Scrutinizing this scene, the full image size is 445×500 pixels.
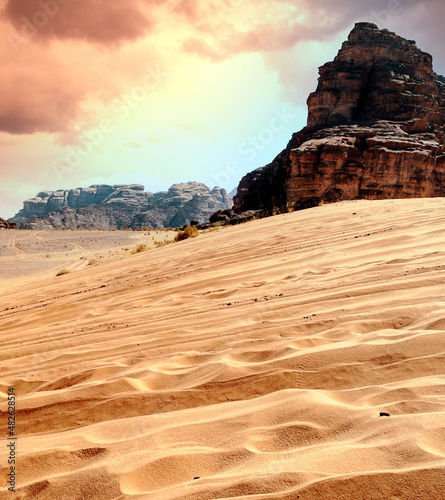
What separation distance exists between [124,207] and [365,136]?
80.6m

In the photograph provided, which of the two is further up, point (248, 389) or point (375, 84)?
point (375, 84)

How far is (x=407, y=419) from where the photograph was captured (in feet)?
4.45

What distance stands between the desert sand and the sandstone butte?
21.0 m

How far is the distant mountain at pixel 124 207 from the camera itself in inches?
3231

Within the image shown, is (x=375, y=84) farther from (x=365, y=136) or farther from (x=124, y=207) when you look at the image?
(x=124, y=207)

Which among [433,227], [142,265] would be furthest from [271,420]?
[142,265]

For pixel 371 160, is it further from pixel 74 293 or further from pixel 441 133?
pixel 74 293

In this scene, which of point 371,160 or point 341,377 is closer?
point 341,377

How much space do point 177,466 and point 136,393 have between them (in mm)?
664

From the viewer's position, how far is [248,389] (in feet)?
6.04

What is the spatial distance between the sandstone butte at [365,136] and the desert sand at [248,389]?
21.0m

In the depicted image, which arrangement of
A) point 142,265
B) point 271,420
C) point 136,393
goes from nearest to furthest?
point 271,420 < point 136,393 < point 142,265

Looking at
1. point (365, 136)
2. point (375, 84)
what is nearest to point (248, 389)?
point (365, 136)

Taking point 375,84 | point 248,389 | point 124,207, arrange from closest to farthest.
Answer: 1. point 248,389
2. point 375,84
3. point 124,207
